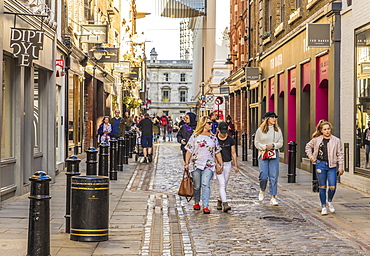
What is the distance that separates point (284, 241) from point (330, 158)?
8.98ft

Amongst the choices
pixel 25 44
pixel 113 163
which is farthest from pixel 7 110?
pixel 113 163

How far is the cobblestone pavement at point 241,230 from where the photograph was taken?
25.7 feet

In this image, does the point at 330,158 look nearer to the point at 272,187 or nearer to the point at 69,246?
the point at 272,187

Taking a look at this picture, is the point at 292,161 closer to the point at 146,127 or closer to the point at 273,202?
the point at 273,202

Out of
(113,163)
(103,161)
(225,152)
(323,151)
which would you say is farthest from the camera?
(113,163)

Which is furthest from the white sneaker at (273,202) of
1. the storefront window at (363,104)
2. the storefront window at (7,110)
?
the storefront window at (7,110)

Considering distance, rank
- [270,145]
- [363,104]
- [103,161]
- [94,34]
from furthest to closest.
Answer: [94,34]
[103,161]
[363,104]
[270,145]

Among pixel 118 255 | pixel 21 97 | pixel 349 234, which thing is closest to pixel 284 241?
pixel 349 234

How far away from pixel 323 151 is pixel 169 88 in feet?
401

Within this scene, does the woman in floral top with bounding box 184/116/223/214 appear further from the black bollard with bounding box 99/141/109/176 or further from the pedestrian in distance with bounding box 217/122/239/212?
the black bollard with bounding box 99/141/109/176

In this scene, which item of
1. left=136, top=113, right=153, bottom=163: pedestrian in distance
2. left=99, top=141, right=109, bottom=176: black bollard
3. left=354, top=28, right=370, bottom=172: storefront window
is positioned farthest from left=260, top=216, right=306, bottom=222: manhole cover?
left=136, top=113, right=153, bottom=163: pedestrian in distance

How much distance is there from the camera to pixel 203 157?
1086cm

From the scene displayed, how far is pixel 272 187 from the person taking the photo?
39.3 feet

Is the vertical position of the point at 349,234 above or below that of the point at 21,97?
below
